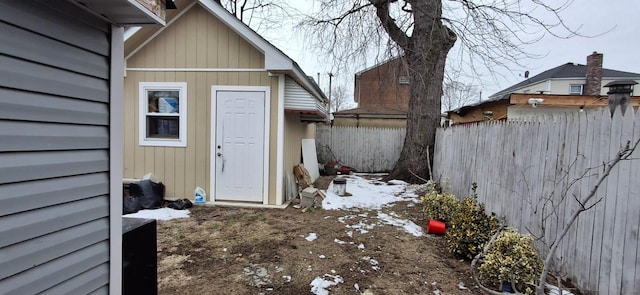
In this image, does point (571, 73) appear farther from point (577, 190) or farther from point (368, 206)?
point (577, 190)

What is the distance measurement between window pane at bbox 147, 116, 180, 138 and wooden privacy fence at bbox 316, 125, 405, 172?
6.97 meters

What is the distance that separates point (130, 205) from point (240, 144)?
85.2 inches

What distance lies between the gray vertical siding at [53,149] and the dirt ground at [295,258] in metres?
1.59

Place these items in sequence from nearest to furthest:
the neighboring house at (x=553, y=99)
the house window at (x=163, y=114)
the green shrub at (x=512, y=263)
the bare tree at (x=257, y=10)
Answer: the green shrub at (x=512, y=263) < the house window at (x=163, y=114) < the neighboring house at (x=553, y=99) < the bare tree at (x=257, y=10)

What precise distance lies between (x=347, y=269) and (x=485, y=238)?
5.52 feet

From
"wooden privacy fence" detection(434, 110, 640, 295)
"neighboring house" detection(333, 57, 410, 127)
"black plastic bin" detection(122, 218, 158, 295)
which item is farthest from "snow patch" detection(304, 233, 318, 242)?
"neighboring house" detection(333, 57, 410, 127)

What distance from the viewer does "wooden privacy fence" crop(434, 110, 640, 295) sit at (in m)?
2.34

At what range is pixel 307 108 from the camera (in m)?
5.99

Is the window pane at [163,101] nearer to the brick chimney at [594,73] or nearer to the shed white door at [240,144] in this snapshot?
the shed white door at [240,144]

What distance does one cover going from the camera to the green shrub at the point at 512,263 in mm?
2848

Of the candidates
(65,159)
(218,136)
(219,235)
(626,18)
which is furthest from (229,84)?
(626,18)

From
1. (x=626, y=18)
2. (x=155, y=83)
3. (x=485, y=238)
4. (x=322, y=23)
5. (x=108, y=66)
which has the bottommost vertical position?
(x=485, y=238)

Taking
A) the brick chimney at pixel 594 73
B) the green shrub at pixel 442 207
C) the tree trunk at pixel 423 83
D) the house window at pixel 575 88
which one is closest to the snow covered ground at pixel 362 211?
the green shrub at pixel 442 207

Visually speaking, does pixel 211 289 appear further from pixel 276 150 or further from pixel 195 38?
pixel 195 38
